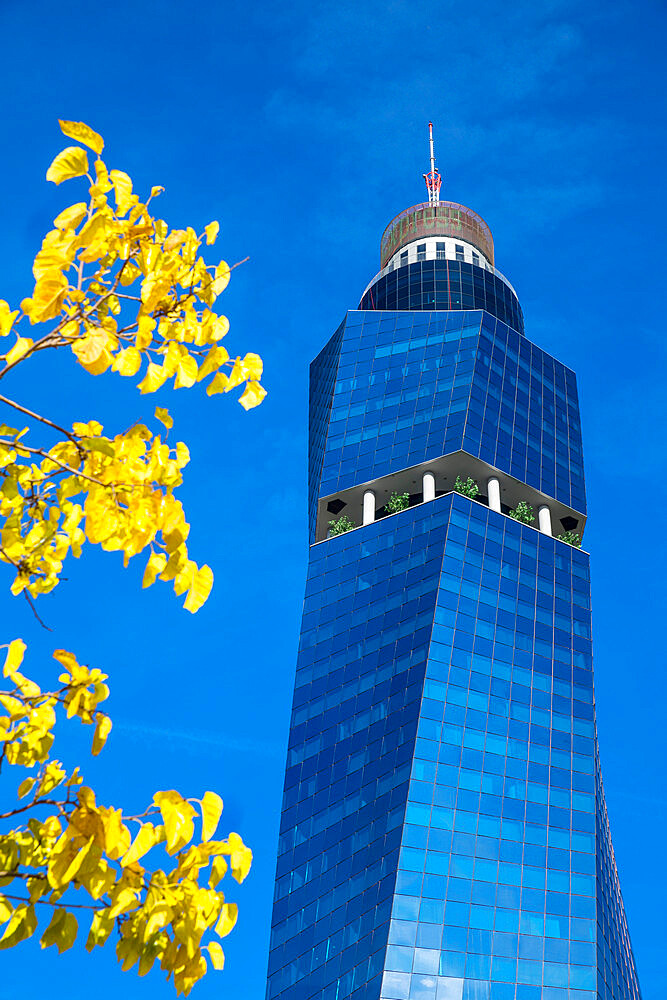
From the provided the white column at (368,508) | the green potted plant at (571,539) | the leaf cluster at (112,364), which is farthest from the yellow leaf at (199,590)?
the green potted plant at (571,539)

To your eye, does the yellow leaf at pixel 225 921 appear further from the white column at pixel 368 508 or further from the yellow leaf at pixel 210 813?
the white column at pixel 368 508

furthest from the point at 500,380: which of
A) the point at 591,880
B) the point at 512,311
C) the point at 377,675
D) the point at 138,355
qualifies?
the point at 138,355

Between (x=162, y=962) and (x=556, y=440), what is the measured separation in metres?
97.1

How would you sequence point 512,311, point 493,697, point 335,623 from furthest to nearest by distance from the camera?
point 512,311 → point 335,623 → point 493,697

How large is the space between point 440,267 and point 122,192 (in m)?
112

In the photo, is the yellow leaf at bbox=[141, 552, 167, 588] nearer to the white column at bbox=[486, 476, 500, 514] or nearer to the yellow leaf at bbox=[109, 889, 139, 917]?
the yellow leaf at bbox=[109, 889, 139, 917]

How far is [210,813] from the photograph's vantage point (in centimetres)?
693

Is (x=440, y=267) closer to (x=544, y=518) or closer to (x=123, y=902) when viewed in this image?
(x=544, y=518)

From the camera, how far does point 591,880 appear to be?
2776 inches

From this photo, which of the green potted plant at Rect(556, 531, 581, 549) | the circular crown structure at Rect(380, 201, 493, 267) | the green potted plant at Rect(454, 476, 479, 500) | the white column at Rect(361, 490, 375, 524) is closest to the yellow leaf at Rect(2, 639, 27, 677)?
the green potted plant at Rect(454, 476, 479, 500)

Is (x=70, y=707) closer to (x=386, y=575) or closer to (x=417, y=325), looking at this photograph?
(x=386, y=575)

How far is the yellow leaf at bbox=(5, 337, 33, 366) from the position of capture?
6.90 metres

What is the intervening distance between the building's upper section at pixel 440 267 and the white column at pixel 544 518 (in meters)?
23.8

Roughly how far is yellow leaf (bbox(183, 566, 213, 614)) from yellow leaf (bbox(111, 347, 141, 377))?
1.36m
